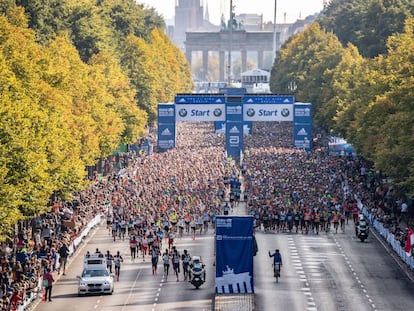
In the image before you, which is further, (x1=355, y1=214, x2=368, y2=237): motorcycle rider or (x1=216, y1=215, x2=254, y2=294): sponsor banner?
(x1=355, y1=214, x2=368, y2=237): motorcycle rider

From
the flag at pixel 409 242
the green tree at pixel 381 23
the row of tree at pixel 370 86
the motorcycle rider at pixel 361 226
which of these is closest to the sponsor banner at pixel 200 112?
the row of tree at pixel 370 86

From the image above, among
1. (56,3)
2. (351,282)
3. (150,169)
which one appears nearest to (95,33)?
(56,3)

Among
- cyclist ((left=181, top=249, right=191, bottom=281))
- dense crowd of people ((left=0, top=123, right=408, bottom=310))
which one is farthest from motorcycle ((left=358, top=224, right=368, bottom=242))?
cyclist ((left=181, top=249, right=191, bottom=281))

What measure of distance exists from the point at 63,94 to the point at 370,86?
96.9 ft

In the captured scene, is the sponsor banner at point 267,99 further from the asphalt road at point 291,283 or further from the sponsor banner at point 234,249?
the sponsor banner at point 234,249

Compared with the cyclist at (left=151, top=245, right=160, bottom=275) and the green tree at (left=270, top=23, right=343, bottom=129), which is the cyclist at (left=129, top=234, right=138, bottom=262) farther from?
the green tree at (left=270, top=23, right=343, bottom=129)

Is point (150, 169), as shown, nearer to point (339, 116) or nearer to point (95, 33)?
point (339, 116)

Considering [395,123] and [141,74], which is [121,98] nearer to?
[141,74]

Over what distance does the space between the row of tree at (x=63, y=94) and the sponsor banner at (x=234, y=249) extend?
30.0 ft

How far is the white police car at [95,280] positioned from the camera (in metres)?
54.0

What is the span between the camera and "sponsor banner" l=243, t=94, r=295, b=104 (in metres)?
123

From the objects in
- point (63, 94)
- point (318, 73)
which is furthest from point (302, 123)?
point (318, 73)

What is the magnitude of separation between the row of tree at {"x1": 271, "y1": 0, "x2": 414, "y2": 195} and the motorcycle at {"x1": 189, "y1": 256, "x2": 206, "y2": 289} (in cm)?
1703

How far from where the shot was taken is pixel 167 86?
180 metres
